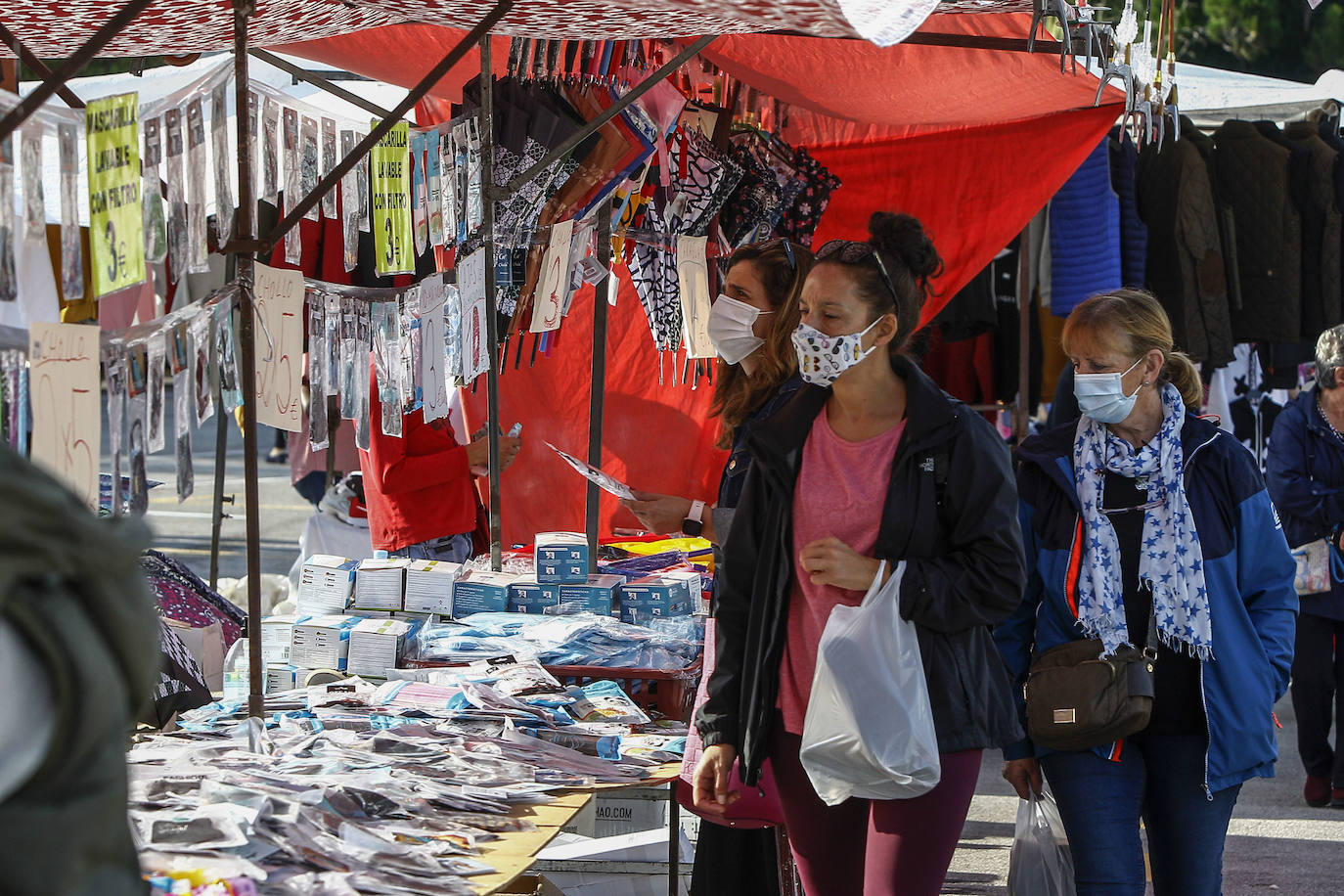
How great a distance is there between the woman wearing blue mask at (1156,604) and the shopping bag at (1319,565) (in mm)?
2921

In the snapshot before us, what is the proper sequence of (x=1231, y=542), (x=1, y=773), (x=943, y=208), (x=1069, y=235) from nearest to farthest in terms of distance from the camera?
(x=1, y=773) → (x=1231, y=542) → (x=943, y=208) → (x=1069, y=235)

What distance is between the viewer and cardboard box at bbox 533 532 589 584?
14.3 feet

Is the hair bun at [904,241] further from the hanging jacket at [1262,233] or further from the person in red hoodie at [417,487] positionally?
the hanging jacket at [1262,233]

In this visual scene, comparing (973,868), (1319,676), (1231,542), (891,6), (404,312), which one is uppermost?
(891,6)

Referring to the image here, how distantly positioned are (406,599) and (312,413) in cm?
90

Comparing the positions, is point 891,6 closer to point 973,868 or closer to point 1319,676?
point 973,868

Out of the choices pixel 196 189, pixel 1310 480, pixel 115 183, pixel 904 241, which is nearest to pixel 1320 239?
pixel 1310 480

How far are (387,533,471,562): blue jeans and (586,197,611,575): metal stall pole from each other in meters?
0.50

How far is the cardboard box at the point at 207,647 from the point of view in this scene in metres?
3.94

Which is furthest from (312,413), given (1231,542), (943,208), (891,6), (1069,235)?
(1069,235)

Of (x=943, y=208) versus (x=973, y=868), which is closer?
(x=973, y=868)

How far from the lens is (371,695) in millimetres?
3627

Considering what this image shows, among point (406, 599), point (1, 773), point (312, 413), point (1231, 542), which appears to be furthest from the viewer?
point (406, 599)

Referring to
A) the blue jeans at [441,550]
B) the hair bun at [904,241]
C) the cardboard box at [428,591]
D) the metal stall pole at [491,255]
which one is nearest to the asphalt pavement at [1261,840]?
the cardboard box at [428,591]
